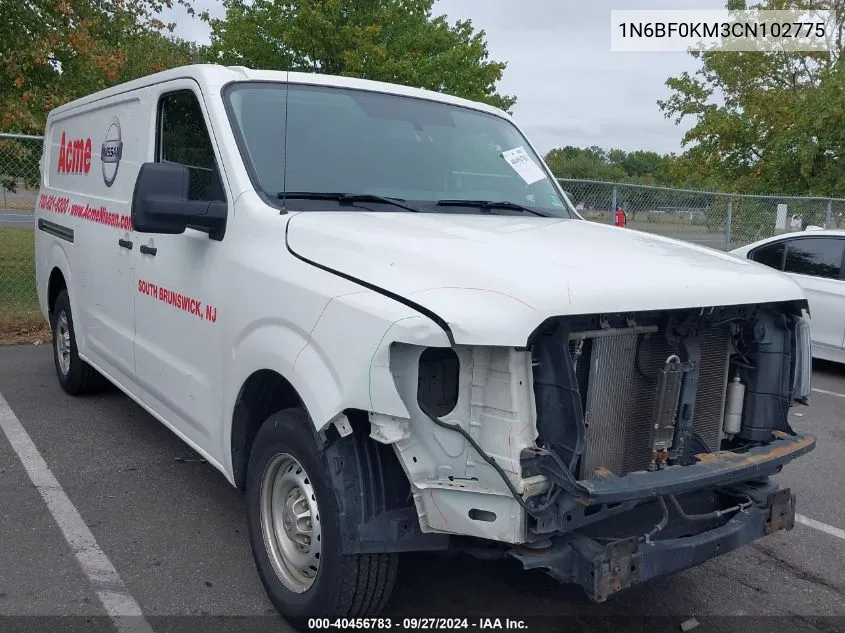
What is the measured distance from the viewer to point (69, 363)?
620 centimetres

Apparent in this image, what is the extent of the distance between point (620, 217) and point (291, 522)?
875 centimetres

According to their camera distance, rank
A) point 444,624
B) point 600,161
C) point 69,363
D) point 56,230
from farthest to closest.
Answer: point 600,161 < point 69,363 < point 56,230 < point 444,624

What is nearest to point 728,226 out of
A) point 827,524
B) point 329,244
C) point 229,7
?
point 827,524

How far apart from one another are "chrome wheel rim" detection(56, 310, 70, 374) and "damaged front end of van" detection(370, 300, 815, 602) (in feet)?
14.5

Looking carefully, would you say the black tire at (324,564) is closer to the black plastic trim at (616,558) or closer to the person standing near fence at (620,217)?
the black plastic trim at (616,558)

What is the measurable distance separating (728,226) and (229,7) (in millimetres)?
13637

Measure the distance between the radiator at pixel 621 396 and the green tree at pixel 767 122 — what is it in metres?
20.9

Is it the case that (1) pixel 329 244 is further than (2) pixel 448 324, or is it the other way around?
(1) pixel 329 244

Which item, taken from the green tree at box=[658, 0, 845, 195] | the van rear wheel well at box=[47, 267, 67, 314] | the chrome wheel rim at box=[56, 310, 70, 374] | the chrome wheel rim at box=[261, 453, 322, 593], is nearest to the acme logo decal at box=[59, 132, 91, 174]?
the van rear wheel well at box=[47, 267, 67, 314]

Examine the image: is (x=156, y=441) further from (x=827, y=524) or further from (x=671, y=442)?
(x=827, y=524)

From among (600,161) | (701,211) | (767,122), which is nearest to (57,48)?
(701,211)

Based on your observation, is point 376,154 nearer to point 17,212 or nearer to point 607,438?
point 607,438

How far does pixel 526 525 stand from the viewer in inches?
100

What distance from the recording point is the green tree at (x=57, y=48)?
1261cm
